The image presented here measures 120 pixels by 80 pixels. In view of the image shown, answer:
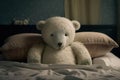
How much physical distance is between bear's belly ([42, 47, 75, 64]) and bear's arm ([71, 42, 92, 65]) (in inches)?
1.7

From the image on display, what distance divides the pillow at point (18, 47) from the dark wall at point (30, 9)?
59 centimetres

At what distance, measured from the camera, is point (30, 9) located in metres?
2.62

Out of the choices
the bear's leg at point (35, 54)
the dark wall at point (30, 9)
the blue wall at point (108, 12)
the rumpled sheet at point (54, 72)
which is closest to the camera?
the rumpled sheet at point (54, 72)

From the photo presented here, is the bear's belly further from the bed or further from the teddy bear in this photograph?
the bed

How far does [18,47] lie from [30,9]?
0.77m

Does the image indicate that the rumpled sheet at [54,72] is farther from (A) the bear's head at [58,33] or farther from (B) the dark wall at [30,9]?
(B) the dark wall at [30,9]

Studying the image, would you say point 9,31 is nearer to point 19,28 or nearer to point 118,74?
point 19,28

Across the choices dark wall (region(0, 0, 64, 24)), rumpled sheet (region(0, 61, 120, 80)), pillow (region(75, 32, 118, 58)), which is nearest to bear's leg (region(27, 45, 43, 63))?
rumpled sheet (region(0, 61, 120, 80))

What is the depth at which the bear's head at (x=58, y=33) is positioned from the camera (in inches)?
74.6

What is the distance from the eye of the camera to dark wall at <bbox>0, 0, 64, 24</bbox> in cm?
258

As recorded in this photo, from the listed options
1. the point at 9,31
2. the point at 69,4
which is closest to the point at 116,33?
the point at 69,4

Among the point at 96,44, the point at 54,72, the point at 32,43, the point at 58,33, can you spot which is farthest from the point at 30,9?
the point at 54,72

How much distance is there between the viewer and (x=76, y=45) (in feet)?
6.59

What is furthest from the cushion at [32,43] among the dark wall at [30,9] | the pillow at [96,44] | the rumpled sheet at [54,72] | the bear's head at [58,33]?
the dark wall at [30,9]
